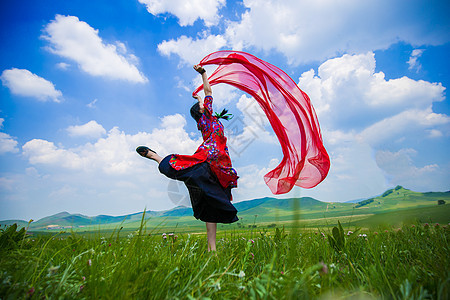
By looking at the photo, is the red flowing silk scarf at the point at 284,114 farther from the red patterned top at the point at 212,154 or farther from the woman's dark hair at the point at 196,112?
the red patterned top at the point at 212,154

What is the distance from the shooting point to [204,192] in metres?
3.27

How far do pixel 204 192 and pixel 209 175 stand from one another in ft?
0.82

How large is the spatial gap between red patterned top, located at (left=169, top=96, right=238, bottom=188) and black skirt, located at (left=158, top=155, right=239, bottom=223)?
0.24 feet

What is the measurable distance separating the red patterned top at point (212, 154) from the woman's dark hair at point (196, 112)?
86 millimetres

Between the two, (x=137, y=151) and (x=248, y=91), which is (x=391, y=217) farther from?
(x=137, y=151)

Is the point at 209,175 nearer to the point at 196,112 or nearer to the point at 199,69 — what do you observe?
the point at 196,112

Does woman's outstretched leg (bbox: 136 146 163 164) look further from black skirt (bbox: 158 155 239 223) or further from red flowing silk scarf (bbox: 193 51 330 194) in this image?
red flowing silk scarf (bbox: 193 51 330 194)

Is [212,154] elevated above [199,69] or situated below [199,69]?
below

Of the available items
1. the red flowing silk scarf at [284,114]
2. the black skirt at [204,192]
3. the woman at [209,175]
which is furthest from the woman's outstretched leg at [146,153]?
the red flowing silk scarf at [284,114]

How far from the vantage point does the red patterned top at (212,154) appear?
3373mm

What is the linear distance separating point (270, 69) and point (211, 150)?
1.74 meters

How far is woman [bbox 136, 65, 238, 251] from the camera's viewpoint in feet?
10.8

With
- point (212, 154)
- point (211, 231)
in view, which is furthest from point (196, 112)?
point (211, 231)

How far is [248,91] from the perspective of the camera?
4.33m
